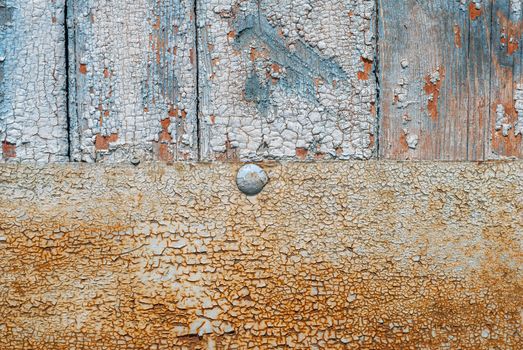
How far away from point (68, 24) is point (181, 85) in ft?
0.86

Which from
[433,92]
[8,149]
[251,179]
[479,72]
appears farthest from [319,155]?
[8,149]

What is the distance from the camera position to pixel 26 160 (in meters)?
1.09

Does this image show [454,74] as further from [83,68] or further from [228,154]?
[83,68]

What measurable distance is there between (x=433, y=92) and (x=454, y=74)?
6cm

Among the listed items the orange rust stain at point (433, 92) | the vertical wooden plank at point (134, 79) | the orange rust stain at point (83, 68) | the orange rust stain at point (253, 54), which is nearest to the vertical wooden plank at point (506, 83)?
the orange rust stain at point (433, 92)

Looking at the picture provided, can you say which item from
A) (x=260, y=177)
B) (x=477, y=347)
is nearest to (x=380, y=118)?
(x=260, y=177)

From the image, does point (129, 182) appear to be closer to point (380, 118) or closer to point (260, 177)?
point (260, 177)

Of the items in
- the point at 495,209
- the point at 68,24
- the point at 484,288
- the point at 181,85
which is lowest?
the point at 484,288

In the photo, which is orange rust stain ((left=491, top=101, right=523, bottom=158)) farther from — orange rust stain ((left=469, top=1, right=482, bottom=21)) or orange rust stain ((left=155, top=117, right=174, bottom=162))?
orange rust stain ((left=155, top=117, right=174, bottom=162))

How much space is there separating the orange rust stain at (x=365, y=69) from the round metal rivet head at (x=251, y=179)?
288 mm

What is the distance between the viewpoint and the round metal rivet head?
108cm

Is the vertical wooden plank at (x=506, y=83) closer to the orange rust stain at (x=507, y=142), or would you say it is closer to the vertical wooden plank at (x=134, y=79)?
the orange rust stain at (x=507, y=142)

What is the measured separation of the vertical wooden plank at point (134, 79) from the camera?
1.10 m

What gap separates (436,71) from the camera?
113 centimetres
